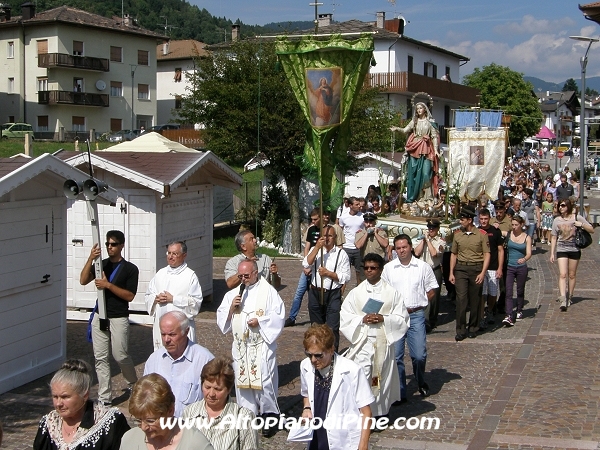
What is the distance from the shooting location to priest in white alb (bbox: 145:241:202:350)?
824cm

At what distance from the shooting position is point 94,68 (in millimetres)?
56781

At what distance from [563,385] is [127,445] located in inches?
252

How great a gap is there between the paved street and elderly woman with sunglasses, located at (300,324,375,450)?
2.15 meters

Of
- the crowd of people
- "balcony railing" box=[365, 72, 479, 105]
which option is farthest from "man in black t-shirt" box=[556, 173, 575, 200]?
"balcony railing" box=[365, 72, 479, 105]

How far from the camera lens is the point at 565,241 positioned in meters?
13.5

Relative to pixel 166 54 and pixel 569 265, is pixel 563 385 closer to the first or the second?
pixel 569 265

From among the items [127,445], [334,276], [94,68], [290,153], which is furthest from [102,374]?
[94,68]

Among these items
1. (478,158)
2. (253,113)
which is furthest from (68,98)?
(478,158)

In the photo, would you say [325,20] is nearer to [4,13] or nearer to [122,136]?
[122,136]

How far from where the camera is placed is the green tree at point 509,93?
69750 mm

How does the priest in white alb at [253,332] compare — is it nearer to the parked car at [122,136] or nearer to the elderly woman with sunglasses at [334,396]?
the elderly woman with sunglasses at [334,396]

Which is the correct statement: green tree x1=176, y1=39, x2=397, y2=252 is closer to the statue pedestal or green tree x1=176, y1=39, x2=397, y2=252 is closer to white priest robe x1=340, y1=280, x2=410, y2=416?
the statue pedestal

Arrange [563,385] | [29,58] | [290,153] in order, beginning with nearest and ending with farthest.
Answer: [563,385] < [290,153] < [29,58]

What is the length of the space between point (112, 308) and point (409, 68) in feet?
154
